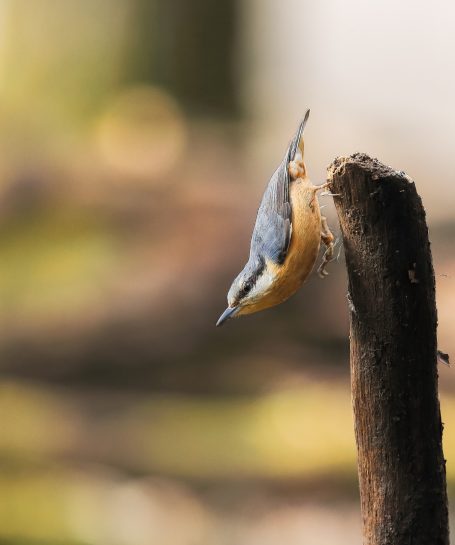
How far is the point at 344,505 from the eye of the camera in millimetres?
5105

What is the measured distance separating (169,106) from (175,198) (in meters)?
0.81

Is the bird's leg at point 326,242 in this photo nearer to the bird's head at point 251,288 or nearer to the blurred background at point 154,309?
the bird's head at point 251,288

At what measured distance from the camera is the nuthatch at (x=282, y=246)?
229 centimetres

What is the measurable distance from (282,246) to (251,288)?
0.16 m

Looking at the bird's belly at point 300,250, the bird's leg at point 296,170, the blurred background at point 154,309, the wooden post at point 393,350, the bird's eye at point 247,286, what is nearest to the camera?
the wooden post at point 393,350

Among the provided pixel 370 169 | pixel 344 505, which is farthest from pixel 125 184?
pixel 370 169

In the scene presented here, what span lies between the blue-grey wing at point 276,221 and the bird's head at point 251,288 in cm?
4

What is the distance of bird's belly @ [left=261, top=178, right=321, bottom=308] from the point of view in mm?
2275

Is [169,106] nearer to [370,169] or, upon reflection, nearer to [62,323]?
[62,323]

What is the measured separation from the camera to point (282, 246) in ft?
7.54

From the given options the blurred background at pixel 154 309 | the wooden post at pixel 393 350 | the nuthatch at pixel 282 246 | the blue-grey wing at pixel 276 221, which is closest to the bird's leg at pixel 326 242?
the nuthatch at pixel 282 246

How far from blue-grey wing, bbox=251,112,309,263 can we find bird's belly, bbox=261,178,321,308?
19mm

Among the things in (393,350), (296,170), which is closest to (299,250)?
(296,170)

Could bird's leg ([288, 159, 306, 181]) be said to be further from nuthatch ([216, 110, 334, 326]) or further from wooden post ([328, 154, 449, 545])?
wooden post ([328, 154, 449, 545])
